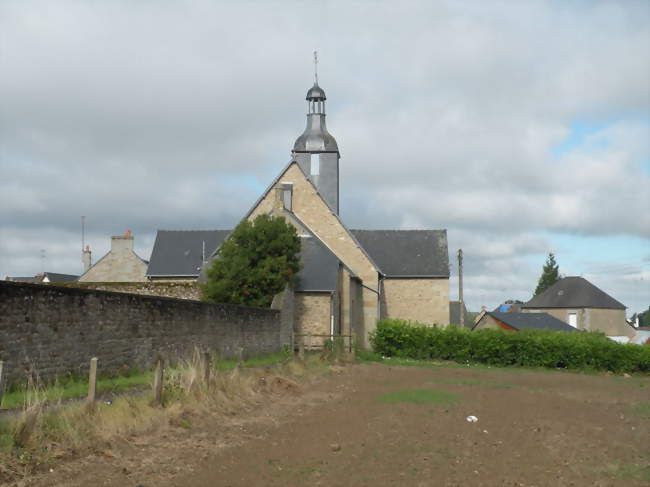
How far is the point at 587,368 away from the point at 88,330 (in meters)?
24.0

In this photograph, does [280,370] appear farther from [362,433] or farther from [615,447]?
[615,447]

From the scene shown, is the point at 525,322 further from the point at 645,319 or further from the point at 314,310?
the point at 645,319

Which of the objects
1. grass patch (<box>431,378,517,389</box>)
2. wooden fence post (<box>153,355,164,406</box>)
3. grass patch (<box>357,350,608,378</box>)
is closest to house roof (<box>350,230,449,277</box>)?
grass patch (<box>357,350,608,378</box>)

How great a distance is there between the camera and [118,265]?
47531 millimetres

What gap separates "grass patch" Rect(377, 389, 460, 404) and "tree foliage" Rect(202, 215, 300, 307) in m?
12.1

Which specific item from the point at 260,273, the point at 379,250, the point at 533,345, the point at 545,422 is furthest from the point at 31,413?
the point at 379,250

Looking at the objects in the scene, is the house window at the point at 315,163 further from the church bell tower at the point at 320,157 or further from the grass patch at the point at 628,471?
the grass patch at the point at 628,471

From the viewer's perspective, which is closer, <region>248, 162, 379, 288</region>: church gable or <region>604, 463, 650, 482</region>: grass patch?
<region>604, 463, 650, 482</region>: grass patch

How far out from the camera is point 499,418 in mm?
13281

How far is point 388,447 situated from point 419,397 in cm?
655

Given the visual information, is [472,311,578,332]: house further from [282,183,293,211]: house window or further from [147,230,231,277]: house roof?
[147,230,231,277]: house roof

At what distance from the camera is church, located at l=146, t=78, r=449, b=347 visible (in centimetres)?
3328

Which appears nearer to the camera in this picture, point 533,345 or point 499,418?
point 499,418

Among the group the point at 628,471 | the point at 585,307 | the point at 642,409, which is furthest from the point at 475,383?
the point at 585,307
